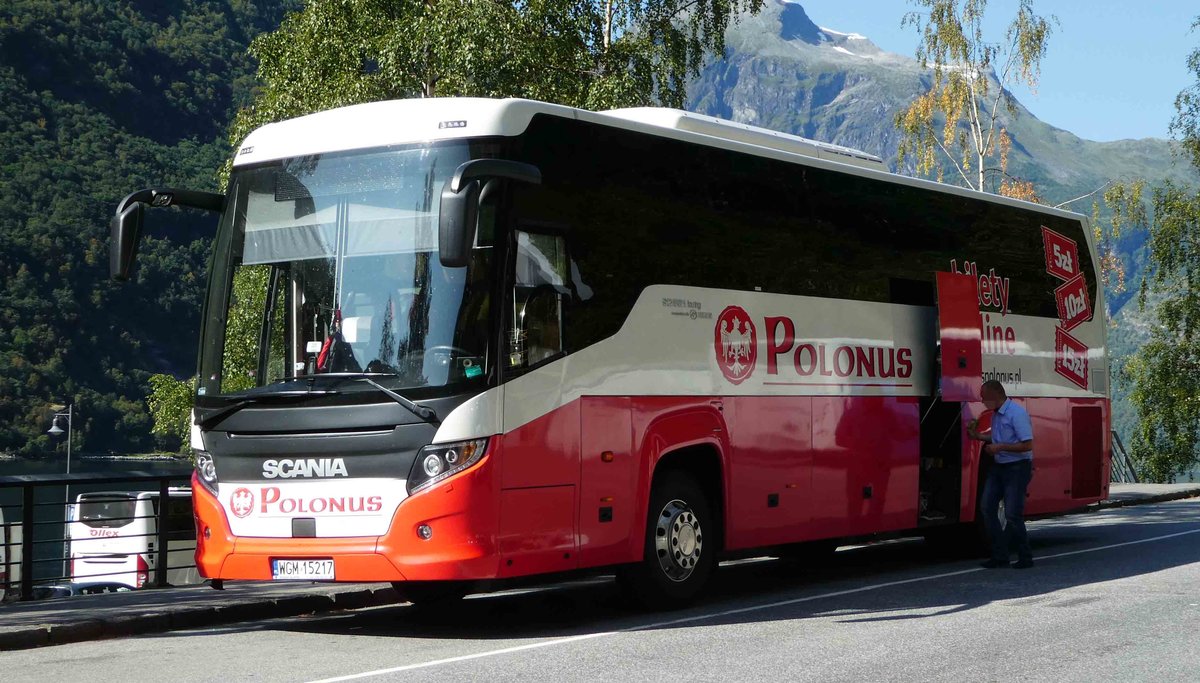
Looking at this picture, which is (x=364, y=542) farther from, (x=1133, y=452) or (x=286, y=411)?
(x=1133, y=452)

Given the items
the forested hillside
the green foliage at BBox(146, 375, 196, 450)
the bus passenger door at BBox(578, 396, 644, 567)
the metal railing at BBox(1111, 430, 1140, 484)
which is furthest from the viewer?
the forested hillside

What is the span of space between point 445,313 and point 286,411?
134cm

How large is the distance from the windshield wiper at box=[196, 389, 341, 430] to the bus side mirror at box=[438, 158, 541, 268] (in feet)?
4.86

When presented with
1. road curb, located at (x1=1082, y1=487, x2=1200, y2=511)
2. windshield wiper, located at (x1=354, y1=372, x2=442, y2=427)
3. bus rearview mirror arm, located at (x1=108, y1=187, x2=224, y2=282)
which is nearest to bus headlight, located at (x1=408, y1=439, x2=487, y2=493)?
windshield wiper, located at (x1=354, y1=372, x2=442, y2=427)

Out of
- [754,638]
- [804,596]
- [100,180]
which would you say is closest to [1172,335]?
[804,596]

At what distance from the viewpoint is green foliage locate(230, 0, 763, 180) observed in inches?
1095

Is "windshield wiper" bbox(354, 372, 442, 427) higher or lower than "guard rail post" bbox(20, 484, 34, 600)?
higher

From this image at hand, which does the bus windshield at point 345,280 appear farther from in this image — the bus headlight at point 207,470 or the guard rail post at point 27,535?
the guard rail post at point 27,535

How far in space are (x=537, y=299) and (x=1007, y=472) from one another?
19.8ft

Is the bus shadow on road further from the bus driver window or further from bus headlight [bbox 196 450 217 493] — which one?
the bus driver window

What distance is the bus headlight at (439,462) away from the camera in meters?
9.70

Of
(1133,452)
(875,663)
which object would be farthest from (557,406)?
(1133,452)

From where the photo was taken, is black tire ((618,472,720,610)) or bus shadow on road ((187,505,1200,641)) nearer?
bus shadow on road ((187,505,1200,641))

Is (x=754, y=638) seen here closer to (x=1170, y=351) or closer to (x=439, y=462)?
(x=439, y=462)
